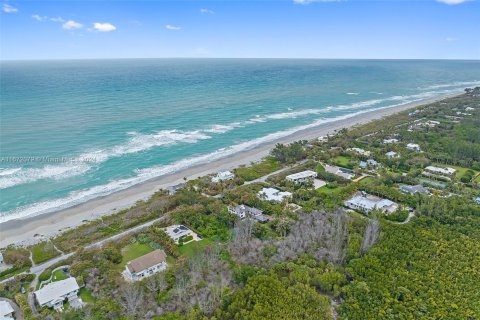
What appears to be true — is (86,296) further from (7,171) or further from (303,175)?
(7,171)

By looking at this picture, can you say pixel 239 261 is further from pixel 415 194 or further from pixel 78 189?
pixel 78 189

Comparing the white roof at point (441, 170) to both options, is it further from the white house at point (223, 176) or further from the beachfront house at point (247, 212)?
the white house at point (223, 176)

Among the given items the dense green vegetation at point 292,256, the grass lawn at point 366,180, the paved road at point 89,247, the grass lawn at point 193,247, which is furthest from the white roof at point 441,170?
the paved road at point 89,247

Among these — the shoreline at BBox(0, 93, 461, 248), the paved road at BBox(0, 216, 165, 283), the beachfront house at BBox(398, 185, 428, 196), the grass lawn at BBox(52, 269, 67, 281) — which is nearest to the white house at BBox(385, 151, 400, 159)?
the beachfront house at BBox(398, 185, 428, 196)

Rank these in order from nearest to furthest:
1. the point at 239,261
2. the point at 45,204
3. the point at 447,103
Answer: the point at 239,261 < the point at 45,204 < the point at 447,103

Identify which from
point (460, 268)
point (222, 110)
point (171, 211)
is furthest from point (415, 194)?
point (222, 110)

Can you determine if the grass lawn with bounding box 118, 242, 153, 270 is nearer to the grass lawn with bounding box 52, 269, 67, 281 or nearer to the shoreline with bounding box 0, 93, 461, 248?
the grass lawn with bounding box 52, 269, 67, 281
